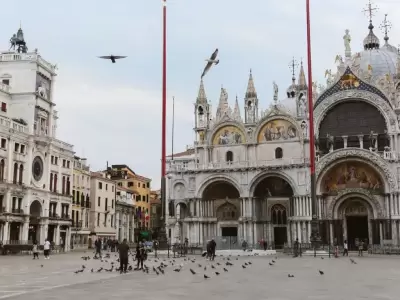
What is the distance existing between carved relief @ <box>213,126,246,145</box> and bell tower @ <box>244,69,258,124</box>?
1.64 metres

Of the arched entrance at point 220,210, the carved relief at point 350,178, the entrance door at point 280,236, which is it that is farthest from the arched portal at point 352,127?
the arched entrance at point 220,210

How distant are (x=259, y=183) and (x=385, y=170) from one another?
42.9 feet

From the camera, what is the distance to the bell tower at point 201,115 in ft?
204

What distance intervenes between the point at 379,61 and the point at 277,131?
17439mm

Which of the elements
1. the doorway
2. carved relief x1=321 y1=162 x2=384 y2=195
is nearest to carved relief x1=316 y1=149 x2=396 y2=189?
carved relief x1=321 y1=162 x2=384 y2=195

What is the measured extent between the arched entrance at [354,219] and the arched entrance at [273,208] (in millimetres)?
6086

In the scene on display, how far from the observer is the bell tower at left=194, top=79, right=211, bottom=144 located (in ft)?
204

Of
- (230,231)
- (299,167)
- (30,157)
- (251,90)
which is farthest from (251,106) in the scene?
(30,157)

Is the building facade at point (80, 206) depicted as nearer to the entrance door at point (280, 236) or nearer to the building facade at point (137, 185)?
the building facade at point (137, 185)

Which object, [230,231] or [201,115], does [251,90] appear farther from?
[230,231]

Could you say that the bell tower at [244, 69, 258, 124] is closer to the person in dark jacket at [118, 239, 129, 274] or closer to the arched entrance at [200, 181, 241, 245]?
the arched entrance at [200, 181, 241, 245]

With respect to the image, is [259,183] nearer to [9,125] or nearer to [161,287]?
[9,125]

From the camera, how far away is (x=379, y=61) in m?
65.4

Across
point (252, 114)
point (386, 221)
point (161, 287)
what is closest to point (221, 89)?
point (252, 114)
